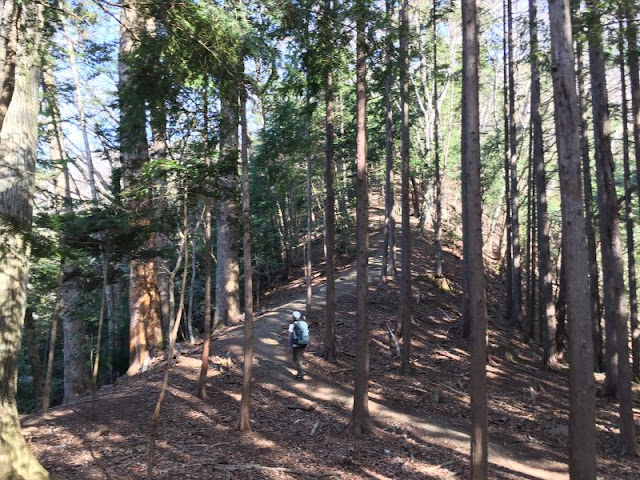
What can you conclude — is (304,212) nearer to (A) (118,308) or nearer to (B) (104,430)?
(A) (118,308)

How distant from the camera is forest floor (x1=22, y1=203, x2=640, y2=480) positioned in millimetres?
7780

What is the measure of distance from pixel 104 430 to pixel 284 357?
648cm

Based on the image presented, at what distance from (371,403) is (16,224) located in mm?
8931

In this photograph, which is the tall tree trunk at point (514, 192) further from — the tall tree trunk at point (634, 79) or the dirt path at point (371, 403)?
the dirt path at point (371, 403)

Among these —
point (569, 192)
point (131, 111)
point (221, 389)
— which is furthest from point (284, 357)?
point (569, 192)

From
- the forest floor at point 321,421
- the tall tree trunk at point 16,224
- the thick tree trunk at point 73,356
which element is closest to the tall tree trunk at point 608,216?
the forest floor at point 321,421

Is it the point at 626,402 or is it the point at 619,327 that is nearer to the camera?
the point at 626,402

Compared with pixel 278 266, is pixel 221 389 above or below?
below

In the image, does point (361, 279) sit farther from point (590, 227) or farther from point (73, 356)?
point (73, 356)

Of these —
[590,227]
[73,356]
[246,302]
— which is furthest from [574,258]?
[73,356]

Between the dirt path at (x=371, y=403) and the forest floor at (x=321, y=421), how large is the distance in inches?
1.3

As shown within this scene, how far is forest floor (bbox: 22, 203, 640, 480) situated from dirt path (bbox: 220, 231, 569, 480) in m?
0.03

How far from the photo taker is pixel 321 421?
408 inches

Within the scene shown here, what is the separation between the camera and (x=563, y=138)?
6.66 m
